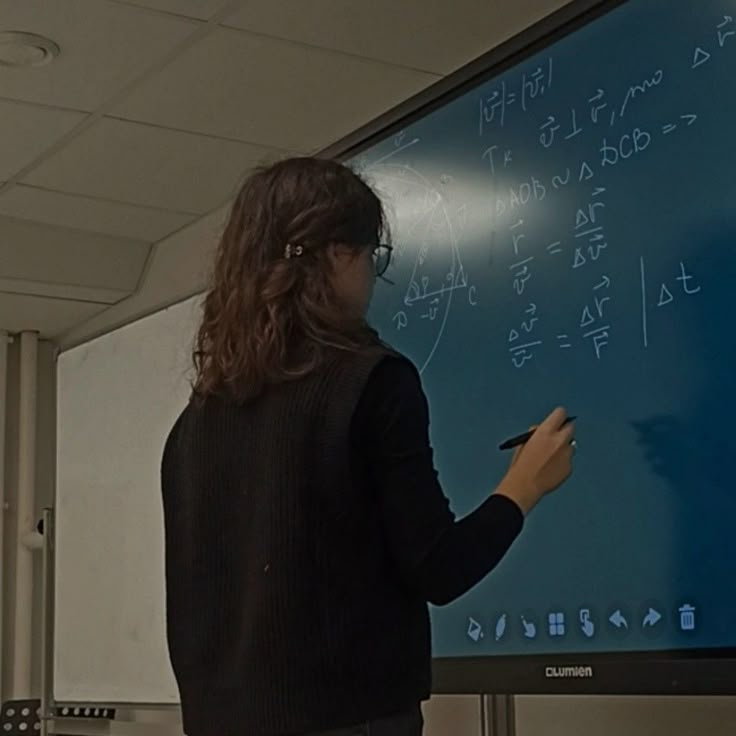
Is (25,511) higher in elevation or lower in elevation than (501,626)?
higher

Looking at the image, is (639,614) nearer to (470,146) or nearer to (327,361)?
(327,361)

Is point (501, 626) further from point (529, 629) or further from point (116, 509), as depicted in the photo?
point (116, 509)

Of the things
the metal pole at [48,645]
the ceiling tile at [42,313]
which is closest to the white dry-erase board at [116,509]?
the metal pole at [48,645]

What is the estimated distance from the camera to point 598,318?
179 cm

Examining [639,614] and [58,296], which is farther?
[58,296]

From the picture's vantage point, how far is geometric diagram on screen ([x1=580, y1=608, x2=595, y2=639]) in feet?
5.79

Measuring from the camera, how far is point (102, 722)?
3473 millimetres

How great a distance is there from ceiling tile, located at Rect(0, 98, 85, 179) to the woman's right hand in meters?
2.02

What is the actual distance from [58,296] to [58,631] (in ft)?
4.10

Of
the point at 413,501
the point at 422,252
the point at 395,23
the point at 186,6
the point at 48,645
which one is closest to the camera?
the point at 413,501

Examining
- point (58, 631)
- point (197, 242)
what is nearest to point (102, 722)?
point (58, 631)

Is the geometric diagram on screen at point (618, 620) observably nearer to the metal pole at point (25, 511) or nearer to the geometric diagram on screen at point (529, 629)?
the geometric diagram on screen at point (529, 629)

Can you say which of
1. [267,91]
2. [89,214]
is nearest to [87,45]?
[267,91]

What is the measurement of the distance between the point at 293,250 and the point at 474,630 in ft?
2.78
